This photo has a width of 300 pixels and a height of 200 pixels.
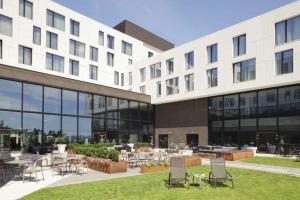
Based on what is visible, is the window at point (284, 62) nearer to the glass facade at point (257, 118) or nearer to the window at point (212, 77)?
the glass facade at point (257, 118)

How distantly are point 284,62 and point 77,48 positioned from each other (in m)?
22.1

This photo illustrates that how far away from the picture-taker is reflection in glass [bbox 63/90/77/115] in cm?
2792

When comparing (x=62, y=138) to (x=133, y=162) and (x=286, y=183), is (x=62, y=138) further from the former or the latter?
(x=286, y=183)

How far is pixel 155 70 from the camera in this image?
37.6 m

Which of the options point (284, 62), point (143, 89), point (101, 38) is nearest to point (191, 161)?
point (284, 62)

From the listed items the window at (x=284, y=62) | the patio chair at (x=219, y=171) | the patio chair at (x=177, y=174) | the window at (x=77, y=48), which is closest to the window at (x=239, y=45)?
the window at (x=284, y=62)

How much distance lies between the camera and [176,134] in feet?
117

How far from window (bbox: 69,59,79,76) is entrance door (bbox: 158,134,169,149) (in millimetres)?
13244

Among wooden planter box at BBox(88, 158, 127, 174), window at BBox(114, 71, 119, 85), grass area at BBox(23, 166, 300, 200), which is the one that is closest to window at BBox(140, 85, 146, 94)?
window at BBox(114, 71, 119, 85)

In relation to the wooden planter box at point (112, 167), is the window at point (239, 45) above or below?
above

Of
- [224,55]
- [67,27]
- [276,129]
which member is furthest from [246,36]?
[67,27]

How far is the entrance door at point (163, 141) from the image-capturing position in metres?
37.2

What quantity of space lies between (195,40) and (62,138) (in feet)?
57.3

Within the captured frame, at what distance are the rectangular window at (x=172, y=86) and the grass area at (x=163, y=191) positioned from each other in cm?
2183
